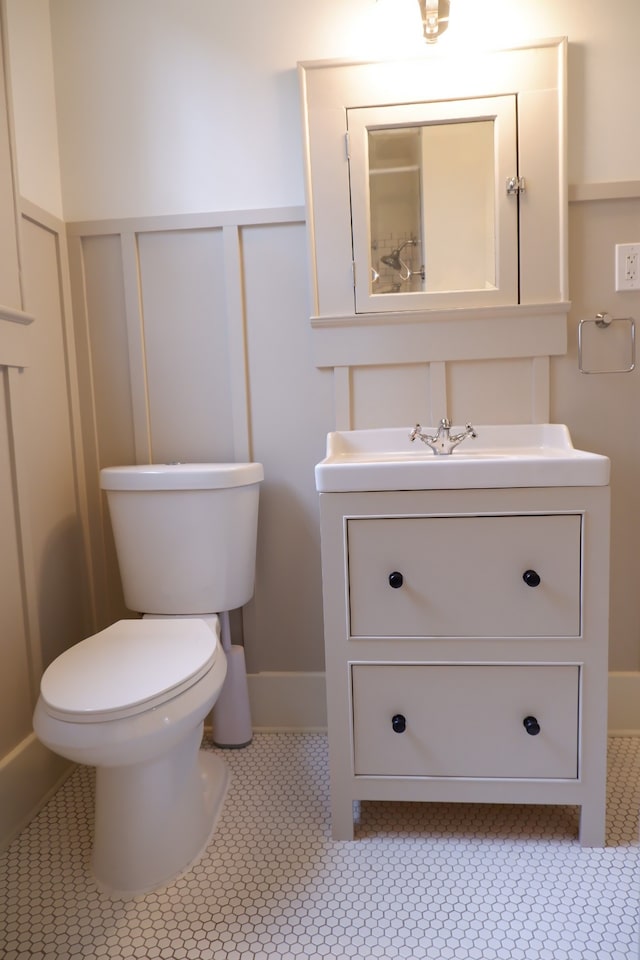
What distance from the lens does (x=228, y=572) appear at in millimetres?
1575

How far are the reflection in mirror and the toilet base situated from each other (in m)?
1.32

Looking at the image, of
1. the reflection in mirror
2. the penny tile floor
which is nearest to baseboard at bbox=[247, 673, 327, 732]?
the penny tile floor

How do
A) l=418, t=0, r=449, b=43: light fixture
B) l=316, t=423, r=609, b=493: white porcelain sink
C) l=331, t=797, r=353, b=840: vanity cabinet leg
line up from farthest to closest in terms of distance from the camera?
l=418, t=0, r=449, b=43: light fixture < l=331, t=797, r=353, b=840: vanity cabinet leg < l=316, t=423, r=609, b=493: white porcelain sink

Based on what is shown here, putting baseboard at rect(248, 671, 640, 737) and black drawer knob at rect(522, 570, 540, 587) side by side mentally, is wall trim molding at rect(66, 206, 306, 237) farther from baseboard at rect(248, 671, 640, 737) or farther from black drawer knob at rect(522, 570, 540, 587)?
baseboard at rect(248, 671, 640, 737)

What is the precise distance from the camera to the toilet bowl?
3.54 feet

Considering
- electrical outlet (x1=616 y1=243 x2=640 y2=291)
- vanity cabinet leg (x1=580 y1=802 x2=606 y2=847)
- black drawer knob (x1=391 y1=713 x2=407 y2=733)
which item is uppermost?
electrical outlet (x1=616 y1=243 x2=640 y2=291)

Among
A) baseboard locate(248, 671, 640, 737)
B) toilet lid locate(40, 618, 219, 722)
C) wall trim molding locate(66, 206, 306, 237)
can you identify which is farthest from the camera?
baseboard locate(248, 671, 640, 737)

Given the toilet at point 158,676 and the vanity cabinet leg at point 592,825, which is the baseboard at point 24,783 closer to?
the toilet at point 158,676

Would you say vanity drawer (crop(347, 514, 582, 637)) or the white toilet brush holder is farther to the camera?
the white toilet brush holder

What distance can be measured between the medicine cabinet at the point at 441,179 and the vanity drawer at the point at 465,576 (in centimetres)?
65

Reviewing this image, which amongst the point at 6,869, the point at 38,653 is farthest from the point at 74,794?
the point at 38,653

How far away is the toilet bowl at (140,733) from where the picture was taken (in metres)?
1.08

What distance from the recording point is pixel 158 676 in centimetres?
116

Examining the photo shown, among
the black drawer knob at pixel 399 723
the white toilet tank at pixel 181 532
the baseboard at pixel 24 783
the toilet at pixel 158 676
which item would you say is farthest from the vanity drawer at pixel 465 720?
the baseboard at pixel 24 783
